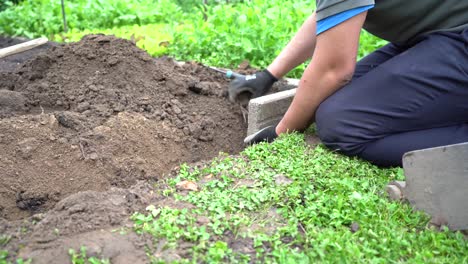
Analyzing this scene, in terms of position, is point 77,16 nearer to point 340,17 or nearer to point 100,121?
point 100,121

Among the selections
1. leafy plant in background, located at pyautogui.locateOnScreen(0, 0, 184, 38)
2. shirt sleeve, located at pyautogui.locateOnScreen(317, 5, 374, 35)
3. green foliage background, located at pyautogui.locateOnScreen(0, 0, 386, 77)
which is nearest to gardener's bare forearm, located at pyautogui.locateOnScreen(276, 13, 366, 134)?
shirt sleeve, located at pyautogui.locateOnScreen(317, 5, 374, 35)

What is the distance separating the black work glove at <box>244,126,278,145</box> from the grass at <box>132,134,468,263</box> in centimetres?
41

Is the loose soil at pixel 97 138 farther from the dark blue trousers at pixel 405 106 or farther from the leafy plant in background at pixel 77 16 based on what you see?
the leafy plant in background at pixel 77 16

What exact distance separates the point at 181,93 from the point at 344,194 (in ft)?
5.66

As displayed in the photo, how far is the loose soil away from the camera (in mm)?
2145

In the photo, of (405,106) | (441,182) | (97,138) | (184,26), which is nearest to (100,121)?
(97,138)

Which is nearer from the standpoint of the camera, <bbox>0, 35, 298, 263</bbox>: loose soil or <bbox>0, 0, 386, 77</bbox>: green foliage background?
<bbox>0, 35, 298, 263</bbox>: loose soil

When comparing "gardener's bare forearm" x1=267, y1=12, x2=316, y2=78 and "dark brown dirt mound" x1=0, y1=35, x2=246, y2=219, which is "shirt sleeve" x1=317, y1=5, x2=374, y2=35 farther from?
"dark brown dirt mound" x1=0, y1=35, x2=246, y2=219

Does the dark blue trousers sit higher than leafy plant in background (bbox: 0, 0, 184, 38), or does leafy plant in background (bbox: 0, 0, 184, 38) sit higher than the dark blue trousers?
the dark blue trousers

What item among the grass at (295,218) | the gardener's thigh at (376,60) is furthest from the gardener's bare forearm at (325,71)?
the gardener's thigh at (376,60)

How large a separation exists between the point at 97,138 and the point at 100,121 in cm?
27

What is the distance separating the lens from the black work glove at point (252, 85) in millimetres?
3838

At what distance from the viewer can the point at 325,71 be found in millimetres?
2934

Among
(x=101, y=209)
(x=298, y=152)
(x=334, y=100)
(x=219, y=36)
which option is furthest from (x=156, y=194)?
(x=219, y=36)
